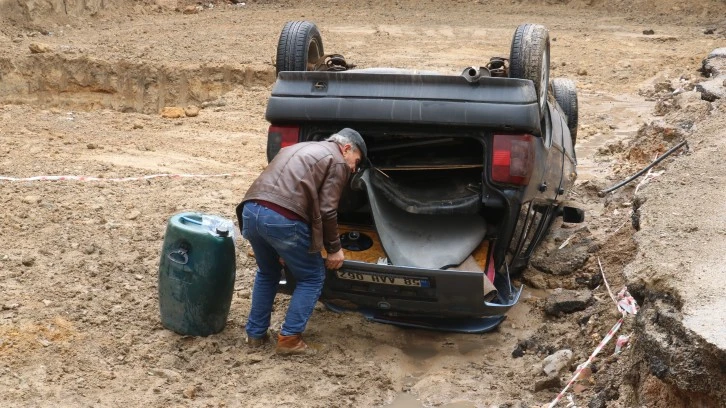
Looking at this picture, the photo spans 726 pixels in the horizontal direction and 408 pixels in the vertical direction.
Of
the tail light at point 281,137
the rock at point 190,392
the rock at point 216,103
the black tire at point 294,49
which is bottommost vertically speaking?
the rock at point 216,103

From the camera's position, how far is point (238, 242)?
7668mm

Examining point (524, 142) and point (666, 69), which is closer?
point (524, 142)

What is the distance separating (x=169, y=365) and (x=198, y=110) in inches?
327

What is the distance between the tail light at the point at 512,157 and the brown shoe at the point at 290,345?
1.67 metres

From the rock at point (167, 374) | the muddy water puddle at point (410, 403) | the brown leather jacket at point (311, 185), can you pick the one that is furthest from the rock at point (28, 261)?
the muddy water puddle at point (410, 403)

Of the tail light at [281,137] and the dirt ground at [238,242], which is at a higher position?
the tail light at [281,137]

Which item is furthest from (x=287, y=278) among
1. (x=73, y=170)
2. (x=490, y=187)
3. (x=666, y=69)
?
(x=666, y=69)

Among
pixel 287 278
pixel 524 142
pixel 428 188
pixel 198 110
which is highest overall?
pixel 524 142

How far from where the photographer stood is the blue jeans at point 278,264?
5445 millimetres

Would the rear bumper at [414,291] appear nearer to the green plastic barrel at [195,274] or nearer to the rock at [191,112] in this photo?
the green plastic barrel at [195,274]

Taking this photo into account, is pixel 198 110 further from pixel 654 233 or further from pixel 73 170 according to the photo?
pixel 654 233

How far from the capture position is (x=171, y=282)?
577cm

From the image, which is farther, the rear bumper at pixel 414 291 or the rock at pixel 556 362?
the rear bumper at pixel 414 291

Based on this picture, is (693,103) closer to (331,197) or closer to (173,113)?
(173,113)
